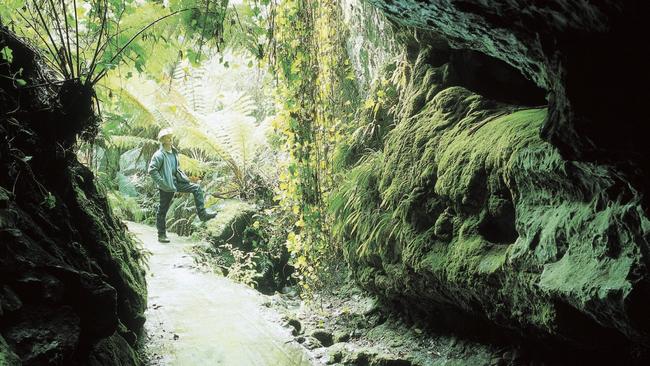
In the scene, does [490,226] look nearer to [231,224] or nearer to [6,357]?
[6,357]

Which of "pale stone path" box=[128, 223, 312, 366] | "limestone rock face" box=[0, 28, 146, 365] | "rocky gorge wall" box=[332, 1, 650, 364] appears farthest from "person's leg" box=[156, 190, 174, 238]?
"limestone rock face" box=[0, 28, 146, 365]

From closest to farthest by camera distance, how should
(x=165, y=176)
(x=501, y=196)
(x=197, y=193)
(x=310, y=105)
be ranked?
(x=501, y=196) → (x=310, y=105) → (x=165, y=176) → (x=197, y=193)

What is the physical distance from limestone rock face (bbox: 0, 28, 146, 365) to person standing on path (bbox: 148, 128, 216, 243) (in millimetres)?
3689

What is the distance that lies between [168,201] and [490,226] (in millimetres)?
5845

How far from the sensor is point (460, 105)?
3.77 m

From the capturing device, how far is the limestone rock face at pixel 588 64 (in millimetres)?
1261

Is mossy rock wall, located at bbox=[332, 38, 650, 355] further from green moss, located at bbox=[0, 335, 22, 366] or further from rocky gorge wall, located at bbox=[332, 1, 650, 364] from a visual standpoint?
green moss, located at bbox=[0, 335, 22, 366]

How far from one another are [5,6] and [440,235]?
347 cm

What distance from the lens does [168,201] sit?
7.41 m

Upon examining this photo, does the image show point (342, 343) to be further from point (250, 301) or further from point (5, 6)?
point (5, 6)

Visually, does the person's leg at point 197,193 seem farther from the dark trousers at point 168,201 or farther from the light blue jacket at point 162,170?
the light blue jacket at point 162,170

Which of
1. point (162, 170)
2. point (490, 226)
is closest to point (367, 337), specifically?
point (490, 226)

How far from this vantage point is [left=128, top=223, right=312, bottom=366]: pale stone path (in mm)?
3758

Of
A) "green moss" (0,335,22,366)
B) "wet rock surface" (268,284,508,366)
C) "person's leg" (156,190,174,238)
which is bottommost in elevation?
"wet rock surface" (268,284,508,366)
